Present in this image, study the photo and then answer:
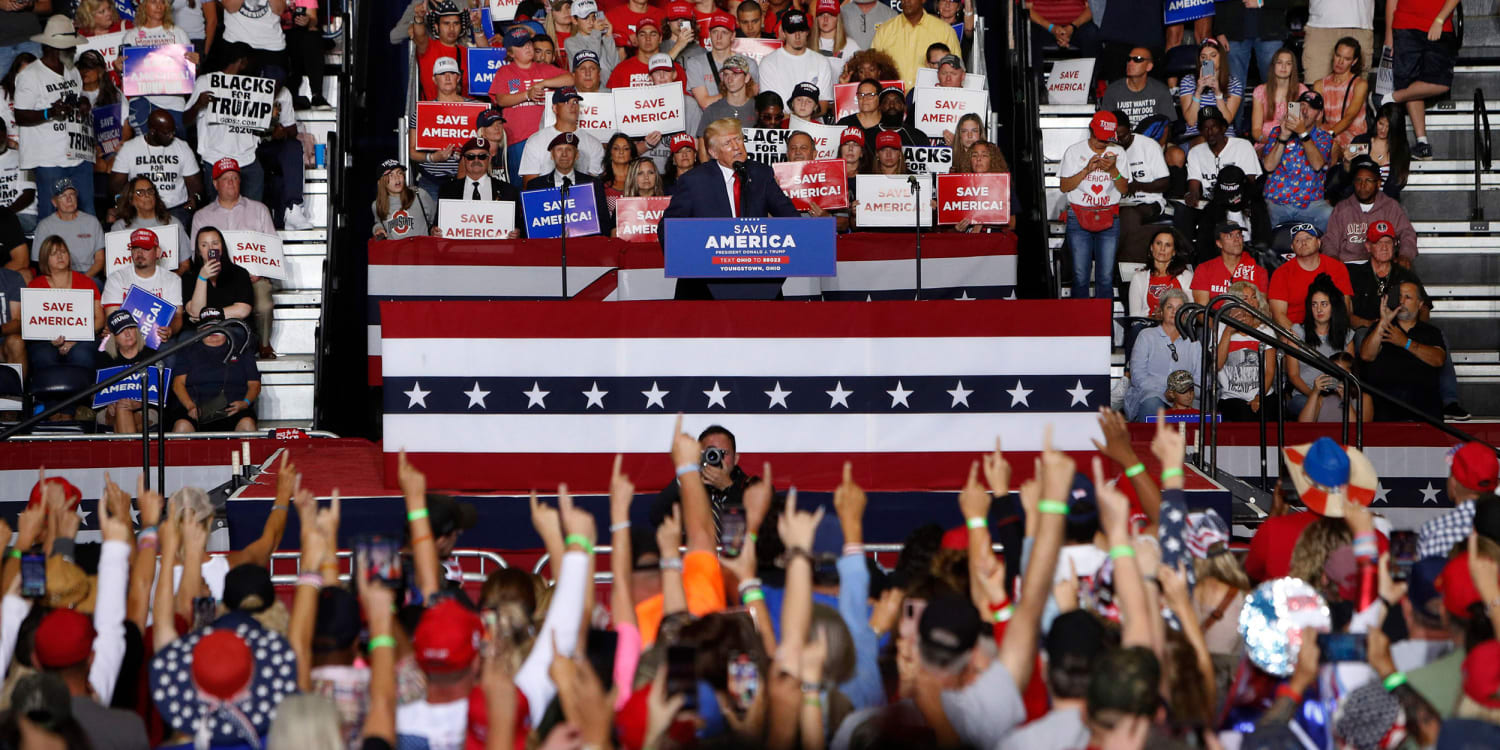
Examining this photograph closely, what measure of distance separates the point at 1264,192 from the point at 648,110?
210 inches

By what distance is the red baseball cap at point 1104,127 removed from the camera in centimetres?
1473

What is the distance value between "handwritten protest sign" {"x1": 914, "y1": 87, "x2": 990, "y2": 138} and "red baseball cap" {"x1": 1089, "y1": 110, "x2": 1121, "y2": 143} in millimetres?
951

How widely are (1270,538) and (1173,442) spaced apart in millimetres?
903

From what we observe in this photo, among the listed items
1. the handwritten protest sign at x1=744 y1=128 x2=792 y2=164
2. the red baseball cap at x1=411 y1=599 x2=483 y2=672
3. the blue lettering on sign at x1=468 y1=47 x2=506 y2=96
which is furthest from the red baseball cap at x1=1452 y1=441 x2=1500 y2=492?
the blue lettering on sign at x1=468 y1=47 x2=506 y2=96

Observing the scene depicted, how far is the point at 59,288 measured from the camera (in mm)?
13531

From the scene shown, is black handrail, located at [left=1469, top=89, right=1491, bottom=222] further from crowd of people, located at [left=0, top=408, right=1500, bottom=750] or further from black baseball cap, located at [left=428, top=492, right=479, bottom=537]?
black baseball cap, located at [left=428, top=492, right=479, bottom=537]

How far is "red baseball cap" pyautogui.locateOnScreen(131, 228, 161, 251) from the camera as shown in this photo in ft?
44.7

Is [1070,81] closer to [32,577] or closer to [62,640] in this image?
[32,577]

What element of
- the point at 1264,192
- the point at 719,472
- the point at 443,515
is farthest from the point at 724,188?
the point at 1264,192

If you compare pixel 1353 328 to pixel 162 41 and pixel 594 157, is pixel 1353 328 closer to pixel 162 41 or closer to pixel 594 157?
pixel 594 157

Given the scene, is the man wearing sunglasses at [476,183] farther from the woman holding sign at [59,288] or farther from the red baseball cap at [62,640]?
the red baseball cap at [62,640]

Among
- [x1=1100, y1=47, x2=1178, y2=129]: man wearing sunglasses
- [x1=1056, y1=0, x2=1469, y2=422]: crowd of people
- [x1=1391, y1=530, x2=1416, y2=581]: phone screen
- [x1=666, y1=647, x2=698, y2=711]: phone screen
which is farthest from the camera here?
[x1=1100, y1=47, x2=1178, y2=129]: man wearing sunglasses

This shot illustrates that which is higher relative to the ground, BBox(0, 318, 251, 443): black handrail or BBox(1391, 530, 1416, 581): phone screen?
BBox(0, 318, 251, 443): black handrail

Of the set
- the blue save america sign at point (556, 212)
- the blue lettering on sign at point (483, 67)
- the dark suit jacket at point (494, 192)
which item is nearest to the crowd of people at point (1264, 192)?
the blue save america sign at point (556, 212)
